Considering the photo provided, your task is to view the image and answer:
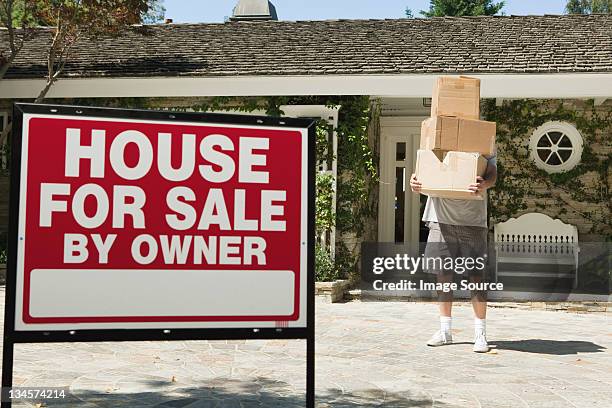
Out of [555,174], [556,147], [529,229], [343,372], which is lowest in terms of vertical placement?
[343,372]

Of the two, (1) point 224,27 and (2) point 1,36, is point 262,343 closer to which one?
(1) point 224,27

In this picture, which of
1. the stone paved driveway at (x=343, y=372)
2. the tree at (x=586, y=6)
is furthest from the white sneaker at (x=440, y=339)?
the tree at (x=586, y=6)

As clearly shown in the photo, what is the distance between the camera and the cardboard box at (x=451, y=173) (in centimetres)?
634

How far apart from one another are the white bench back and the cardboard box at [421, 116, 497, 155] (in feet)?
20.2

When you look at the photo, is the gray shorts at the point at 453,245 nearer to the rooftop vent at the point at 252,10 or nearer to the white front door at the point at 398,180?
the white front door at the point at 398,180

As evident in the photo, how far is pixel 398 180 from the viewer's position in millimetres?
14453

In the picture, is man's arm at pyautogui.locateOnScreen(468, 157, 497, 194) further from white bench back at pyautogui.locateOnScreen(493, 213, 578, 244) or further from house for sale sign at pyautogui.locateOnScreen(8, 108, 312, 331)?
white bench back at pyautogui.locateOnScreen(493, 213, 578, 244)

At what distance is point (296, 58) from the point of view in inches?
Result: 514

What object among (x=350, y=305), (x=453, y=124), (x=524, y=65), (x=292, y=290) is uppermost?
(x=524, y=65)

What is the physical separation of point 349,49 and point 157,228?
10.9 metres

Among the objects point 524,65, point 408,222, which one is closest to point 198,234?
point 524,65

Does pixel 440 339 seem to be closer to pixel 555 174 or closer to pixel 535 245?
pixel 535 245

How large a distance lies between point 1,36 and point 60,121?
52.1ft

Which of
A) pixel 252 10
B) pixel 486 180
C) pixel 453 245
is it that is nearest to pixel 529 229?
pixel 453 245
